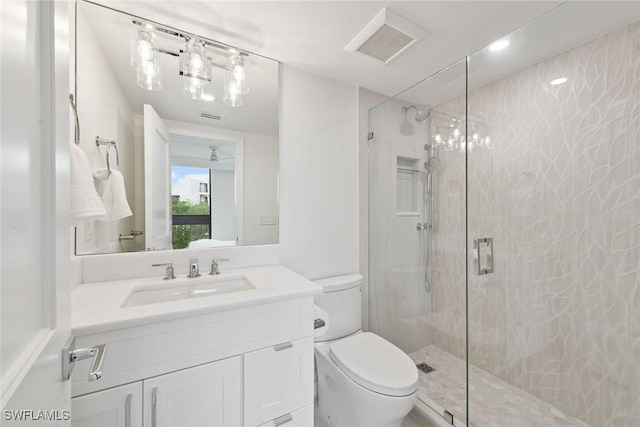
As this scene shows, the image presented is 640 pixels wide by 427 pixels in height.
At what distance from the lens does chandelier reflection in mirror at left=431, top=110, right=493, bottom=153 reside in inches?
69.6

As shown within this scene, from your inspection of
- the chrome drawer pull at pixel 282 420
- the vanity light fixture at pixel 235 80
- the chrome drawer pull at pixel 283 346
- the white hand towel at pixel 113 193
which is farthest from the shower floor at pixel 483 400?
the vanity light fixture at pixel 235 80

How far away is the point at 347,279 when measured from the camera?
5.71 ft

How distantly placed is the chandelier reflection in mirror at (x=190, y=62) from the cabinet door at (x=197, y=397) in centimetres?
136

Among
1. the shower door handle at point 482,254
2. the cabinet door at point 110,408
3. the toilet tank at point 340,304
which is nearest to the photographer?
the cabinet door at point 110,408

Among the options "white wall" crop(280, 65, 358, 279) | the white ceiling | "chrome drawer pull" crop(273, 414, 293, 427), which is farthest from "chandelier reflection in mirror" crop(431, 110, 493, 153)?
"chrome drawer pull" crop(273, 414, 293, 427)

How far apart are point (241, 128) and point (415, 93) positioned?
1.31 m

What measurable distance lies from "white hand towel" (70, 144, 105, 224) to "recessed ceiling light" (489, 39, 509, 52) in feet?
6.93

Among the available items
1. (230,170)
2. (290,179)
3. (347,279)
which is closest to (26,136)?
(230,170)

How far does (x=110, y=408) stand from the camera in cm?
79

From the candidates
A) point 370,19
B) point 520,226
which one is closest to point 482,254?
point 520,226

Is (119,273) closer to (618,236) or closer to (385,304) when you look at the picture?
(385,304)

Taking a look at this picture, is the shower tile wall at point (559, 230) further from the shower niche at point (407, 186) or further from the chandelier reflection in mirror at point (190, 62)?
the chandelier reflection in mirror at point (190, 62)

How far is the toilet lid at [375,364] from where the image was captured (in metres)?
1.18

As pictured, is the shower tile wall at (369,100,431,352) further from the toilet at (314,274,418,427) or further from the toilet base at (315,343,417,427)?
the toilet base at (315,343,417,427)
